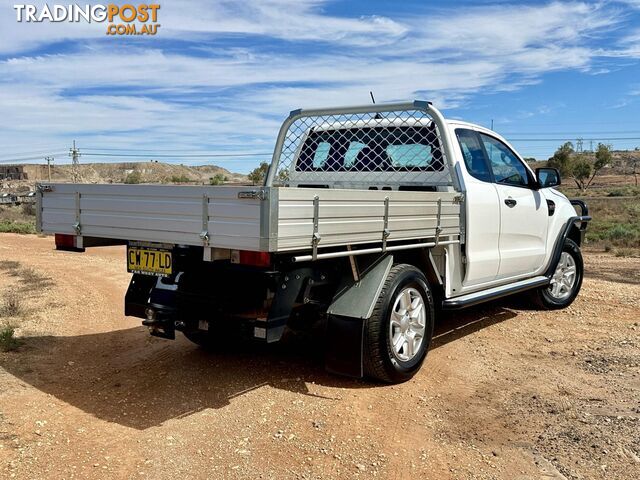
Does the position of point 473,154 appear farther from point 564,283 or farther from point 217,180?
point 217,180

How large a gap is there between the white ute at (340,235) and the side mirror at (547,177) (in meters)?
0.18

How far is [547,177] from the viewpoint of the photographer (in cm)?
714

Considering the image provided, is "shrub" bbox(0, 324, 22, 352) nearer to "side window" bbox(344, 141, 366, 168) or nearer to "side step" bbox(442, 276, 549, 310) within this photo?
"side window" bbox(344, 141, 366, 168)

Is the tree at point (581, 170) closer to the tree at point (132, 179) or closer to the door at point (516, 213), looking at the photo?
the tree at point (132, 179)

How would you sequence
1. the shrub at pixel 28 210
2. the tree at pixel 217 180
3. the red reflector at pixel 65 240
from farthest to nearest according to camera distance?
1. the tree at pixel 217 180
2. the shrub at pixel 28 210
3. the red reflector at pixel 65 240

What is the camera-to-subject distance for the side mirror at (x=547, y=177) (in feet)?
23.2

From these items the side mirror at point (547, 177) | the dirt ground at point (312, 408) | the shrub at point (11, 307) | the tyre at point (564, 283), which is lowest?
the dirt ground at point (312, 408)

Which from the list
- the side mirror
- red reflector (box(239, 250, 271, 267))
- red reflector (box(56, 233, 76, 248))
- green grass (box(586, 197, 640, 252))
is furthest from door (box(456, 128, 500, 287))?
green grass (box(586, 197, 640, 252))

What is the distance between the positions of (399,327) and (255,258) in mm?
1607

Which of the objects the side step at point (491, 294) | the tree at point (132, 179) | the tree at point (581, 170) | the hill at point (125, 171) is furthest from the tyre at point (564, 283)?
the hill at point (125, 171)

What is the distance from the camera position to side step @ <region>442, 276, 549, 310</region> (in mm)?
5543

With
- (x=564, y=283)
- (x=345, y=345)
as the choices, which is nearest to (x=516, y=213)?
(x=564, y=283)

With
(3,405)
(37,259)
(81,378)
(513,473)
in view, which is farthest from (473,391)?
(37,259)

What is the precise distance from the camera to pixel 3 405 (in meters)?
4.28
